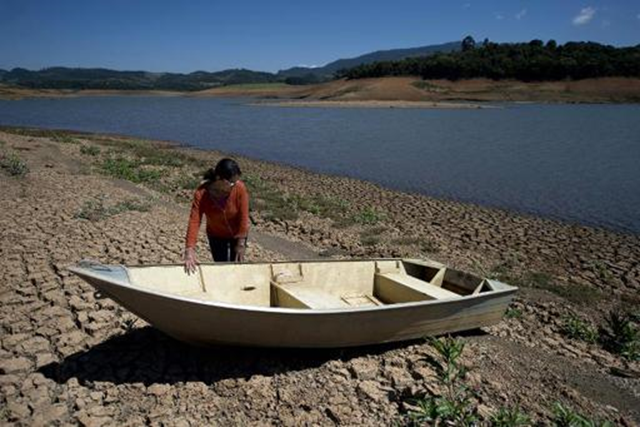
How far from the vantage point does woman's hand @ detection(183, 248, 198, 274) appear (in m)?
5.67

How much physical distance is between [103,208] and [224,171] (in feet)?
24.3

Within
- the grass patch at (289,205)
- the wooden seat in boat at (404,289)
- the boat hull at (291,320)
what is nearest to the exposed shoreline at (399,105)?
the grass patch at (289,205)

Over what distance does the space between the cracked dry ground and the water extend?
31.5 ft

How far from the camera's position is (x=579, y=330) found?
7.42m

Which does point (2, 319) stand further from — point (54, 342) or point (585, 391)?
point (585, 391)

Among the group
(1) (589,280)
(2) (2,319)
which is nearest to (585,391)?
(1) (589,280)

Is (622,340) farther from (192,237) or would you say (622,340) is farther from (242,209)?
(192,237)


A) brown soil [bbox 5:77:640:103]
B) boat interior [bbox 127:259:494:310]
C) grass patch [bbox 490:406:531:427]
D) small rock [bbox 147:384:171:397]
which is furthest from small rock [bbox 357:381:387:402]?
brown soil [bbox 5:77:640:103]

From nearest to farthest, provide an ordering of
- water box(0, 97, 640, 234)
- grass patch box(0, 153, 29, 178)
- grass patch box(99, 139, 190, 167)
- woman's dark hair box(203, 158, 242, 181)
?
1. woman's dark hair box(203, 158, 242, 181)
2. grass patch box(0, 153, 29, 178)
3. water box(0, 97, 640, 234)
4. grass patch box(99, 139, 190, 167)

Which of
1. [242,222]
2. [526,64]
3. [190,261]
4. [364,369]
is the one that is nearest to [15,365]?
[190,261]

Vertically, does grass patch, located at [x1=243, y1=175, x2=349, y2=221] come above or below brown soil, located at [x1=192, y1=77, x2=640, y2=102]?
below

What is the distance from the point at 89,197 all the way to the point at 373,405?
10726 millimetres

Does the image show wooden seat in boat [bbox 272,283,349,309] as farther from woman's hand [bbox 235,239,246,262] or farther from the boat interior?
woman's hand [bbox 235,239,246,262]

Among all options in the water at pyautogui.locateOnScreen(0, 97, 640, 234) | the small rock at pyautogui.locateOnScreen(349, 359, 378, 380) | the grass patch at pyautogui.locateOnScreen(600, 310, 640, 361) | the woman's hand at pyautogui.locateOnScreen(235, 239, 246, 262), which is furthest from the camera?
the water at pyautogui.locateOnScreen(0, 97, 640, 234)
